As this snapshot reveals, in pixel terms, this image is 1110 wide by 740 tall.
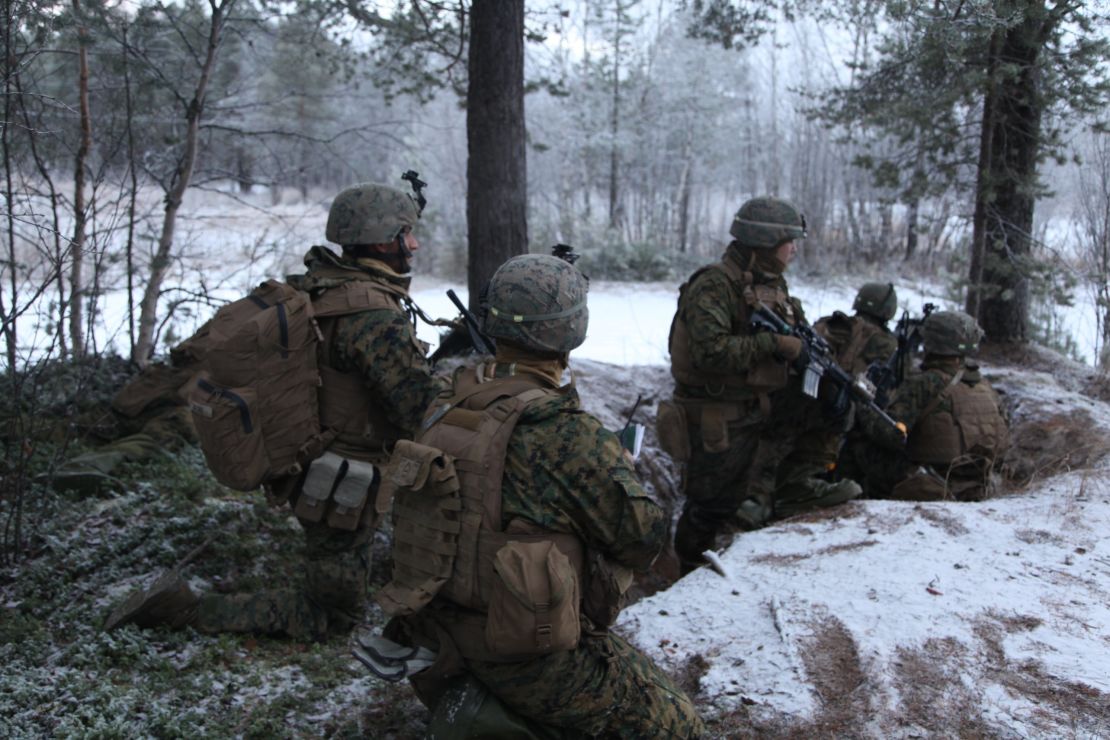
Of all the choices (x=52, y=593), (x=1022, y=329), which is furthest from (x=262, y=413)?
(x=1022, y=329)

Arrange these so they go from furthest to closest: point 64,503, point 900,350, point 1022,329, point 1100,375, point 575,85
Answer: point 575,85, point 1022,329, point 1100,375, point 900,350, point 64,503

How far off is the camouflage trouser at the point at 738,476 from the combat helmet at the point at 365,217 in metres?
2.35

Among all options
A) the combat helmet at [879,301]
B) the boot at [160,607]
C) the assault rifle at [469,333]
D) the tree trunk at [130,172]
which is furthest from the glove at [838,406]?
the tree trunk at [130,172]

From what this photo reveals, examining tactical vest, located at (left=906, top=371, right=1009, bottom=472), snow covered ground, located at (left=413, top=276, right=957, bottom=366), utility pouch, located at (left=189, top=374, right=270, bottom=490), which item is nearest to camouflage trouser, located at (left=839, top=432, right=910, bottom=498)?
tactical vest, located at (left=906, top=371, right=1009, bottom=472)

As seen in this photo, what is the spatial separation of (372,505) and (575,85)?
2323 cm

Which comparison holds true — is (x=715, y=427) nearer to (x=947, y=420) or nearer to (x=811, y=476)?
(x=811, y=476)

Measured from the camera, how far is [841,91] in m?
7.94

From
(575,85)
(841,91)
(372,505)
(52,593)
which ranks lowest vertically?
(52,593)

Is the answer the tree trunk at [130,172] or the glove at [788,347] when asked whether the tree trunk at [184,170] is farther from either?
the glove at [788,347]

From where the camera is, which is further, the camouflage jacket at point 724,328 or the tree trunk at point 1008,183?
the tree trunk at point 1008,183

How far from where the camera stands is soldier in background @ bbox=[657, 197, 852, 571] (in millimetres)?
4820

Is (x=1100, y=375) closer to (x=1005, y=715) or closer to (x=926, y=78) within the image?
(x=926, y=78)

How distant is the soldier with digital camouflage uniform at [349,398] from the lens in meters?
3.62

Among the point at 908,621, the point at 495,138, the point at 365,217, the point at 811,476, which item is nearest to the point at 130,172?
the point at 495,138
